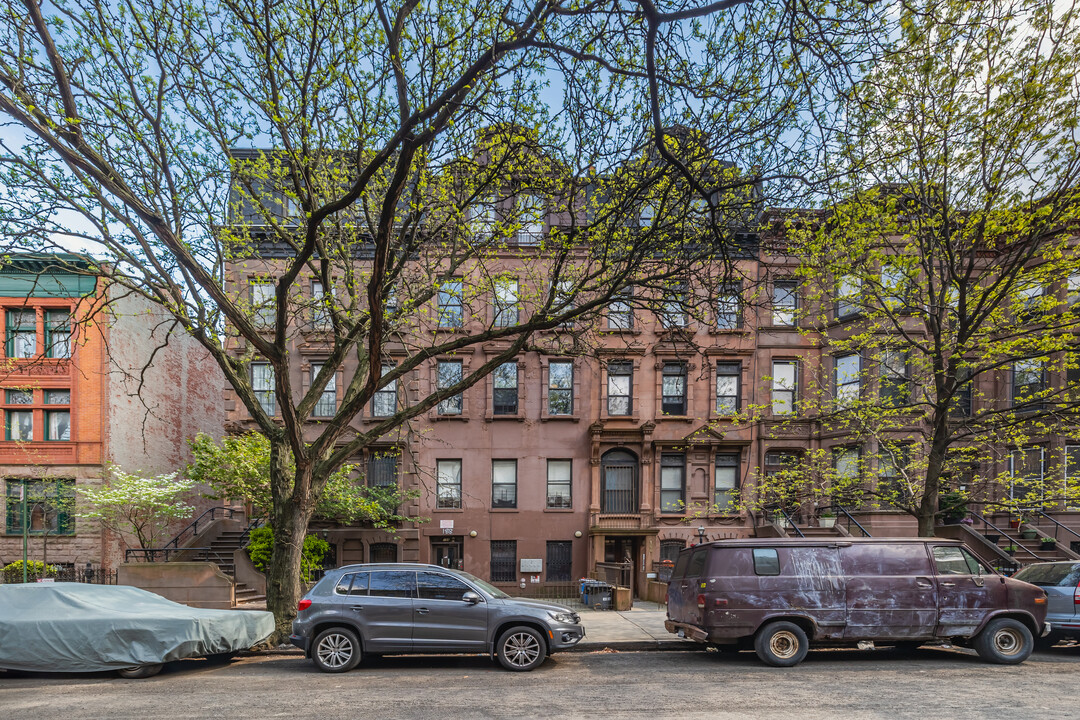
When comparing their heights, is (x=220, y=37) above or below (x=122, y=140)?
above

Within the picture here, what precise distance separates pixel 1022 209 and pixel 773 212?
5.26m

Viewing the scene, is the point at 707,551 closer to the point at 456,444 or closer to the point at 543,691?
the point at 543,691

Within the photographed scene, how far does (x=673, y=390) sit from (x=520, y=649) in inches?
585

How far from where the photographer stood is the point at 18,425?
2248 centimetres

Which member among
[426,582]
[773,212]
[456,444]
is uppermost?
[773,212]

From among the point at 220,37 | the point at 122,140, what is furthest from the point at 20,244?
the point at 220,37

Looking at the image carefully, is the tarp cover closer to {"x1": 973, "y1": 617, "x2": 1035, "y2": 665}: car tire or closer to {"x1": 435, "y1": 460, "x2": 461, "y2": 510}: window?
{"x1": 973, "y1": 617, "x2": 1035, "y2": 665}: car tire

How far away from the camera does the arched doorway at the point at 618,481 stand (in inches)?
927

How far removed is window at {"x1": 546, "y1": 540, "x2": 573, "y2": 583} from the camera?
75.2 ft

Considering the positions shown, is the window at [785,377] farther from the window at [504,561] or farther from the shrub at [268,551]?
the shrub at [268,551]

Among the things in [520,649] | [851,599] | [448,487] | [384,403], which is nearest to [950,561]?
[851,599]

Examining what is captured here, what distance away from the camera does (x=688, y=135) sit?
8906 mm

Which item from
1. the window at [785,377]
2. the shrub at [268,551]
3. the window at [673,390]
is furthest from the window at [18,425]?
the window at [785,377]

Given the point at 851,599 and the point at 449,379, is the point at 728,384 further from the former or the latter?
the point at 851,599
